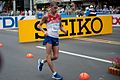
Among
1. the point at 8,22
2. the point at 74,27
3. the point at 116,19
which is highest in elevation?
the point at 116,19

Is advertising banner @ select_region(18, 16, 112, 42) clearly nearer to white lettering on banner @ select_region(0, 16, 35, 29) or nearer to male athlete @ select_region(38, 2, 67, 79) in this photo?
white lettering on banner @ select_region(0, 16, 35, 29)

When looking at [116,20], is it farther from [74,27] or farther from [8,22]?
[74,27]

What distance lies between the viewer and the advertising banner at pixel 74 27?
1731 centimetres

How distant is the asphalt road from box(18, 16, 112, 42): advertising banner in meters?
1.19

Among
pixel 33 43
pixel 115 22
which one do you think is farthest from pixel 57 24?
pixel 115 22

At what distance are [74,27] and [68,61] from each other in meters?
7.89

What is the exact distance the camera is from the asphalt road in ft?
29.2

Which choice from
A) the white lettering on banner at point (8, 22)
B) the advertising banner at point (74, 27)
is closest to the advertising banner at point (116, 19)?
the advertising banner at point (74, 27)

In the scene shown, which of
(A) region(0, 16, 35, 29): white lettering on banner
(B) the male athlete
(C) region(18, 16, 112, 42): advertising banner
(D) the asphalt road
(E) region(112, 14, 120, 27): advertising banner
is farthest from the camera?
(E) region(112, 14, 120, 27): advertising banner

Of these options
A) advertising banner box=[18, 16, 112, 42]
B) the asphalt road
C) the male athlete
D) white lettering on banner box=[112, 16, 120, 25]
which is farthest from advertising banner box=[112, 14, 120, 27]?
the male athlete

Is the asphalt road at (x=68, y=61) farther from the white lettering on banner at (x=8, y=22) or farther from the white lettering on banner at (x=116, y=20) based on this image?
the white lettering on banner at (x=116, y=20)

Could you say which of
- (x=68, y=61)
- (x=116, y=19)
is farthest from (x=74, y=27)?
(x=116, y=19)

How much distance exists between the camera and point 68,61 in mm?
11195

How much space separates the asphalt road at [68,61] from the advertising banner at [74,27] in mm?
1186
